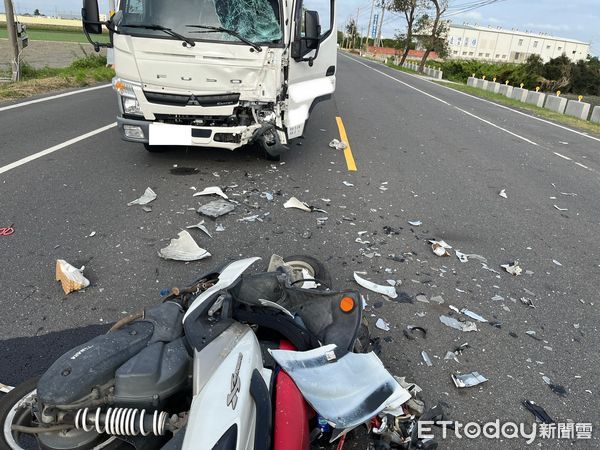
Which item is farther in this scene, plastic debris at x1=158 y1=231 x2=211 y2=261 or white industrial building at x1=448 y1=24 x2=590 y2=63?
white industrial building at x1=448 y1=24 x2=590 y2=63

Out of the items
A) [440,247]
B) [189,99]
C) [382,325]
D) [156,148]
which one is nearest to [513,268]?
[440,247]

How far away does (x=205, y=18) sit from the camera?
18.9 ft

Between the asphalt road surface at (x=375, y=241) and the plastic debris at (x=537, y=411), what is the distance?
0.16 ft

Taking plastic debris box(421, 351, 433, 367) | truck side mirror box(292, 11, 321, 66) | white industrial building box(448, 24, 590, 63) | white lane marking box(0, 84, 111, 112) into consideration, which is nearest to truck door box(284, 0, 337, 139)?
truck side mirror box(292, 11, 321, 66)

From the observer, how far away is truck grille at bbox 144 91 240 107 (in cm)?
→ 569

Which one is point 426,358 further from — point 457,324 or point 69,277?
point 69,277

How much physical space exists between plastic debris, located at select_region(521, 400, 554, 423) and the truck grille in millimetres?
4602

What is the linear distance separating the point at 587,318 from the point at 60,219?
4.76 meters

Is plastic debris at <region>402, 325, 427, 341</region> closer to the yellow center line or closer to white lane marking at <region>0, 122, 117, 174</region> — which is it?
the yellow center line

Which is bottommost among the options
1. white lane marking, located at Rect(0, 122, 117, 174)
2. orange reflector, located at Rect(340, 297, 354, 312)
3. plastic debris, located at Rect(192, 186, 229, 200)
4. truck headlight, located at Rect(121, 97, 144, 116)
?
white lane marking, located at Rect(0, 122, 117, 174)

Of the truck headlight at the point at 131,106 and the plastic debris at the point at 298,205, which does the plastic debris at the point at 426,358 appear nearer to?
the plastic debris at the point at 298,205

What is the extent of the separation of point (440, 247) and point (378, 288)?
1.11 metres

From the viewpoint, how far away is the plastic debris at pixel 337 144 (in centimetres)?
828

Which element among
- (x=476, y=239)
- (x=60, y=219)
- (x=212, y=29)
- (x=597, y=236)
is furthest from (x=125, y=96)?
(x=597, y=236)
